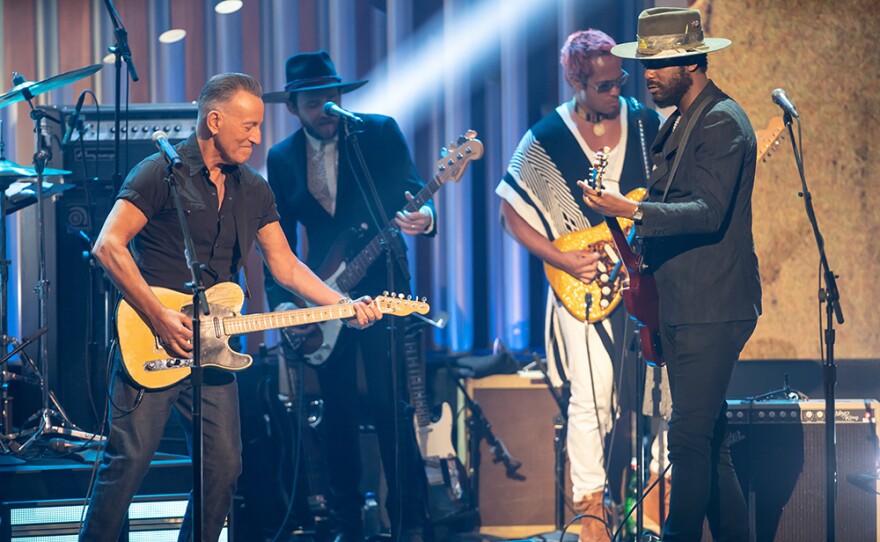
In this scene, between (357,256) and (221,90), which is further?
(357,256)

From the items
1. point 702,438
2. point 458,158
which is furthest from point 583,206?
point 702,438

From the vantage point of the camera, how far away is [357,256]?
5461mm

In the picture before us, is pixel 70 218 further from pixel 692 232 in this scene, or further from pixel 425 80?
pixel 692 232

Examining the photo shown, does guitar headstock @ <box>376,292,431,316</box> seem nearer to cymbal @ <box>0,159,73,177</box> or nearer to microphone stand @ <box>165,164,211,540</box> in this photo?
microphone stand @ <box>165,164,211,540</box>

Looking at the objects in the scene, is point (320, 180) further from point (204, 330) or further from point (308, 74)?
point (204, 330)

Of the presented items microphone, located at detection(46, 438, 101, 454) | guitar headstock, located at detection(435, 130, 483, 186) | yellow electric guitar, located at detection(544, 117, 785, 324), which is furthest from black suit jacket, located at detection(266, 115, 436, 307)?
microphone, located at detection(46, 438, 101, 454)

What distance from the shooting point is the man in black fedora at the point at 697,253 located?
153 inches

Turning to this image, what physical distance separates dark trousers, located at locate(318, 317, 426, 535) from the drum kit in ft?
4.20

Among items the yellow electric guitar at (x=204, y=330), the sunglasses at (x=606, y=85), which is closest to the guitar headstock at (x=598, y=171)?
the yellow electric guitar at (x=204, y=330)

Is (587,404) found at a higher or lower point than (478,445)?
higher

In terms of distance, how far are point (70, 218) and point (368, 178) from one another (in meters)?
1.78

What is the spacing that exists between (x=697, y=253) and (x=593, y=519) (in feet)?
6.20

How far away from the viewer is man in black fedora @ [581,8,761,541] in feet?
12.7

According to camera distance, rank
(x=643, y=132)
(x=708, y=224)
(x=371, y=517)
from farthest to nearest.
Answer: (x=371, y=517) → (x=643, y=132) → (x=708, y=224)
